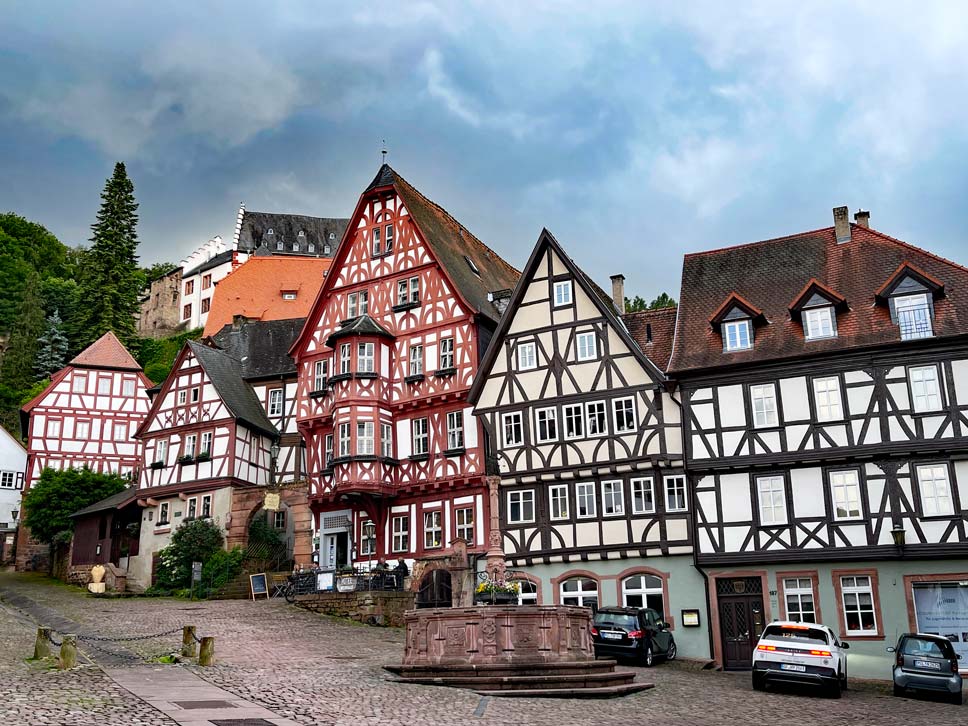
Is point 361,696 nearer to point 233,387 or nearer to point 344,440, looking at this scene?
point 344,440

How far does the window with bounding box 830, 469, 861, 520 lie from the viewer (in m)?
30.4

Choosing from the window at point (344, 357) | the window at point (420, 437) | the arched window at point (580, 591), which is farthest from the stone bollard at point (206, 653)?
the window at point (344, 357)

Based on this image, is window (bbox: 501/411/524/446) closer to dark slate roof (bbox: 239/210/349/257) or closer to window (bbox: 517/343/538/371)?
window (bbox: 517/343/538/371)

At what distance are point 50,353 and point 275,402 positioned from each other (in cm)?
3977

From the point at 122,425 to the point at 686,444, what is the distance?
36408mm

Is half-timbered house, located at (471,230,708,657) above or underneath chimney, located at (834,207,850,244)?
underneath

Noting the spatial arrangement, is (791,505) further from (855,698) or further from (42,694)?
(42,694)

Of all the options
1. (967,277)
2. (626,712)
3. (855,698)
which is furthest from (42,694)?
(967,277)

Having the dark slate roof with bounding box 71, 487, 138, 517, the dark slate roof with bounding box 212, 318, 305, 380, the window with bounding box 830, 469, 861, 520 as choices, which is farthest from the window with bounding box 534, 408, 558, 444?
the dark slate roof with bounding box 71, 487, 138, 517

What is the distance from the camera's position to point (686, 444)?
32.9m

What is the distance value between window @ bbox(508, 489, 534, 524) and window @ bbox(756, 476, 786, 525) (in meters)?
7.70

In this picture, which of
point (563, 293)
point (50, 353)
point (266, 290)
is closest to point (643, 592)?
point (563, 293)

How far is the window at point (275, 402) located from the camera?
47250 millimetres

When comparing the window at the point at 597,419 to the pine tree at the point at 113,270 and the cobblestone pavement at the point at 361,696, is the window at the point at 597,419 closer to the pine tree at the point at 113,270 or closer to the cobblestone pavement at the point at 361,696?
the cobblestone pavement at the point at 361,696
